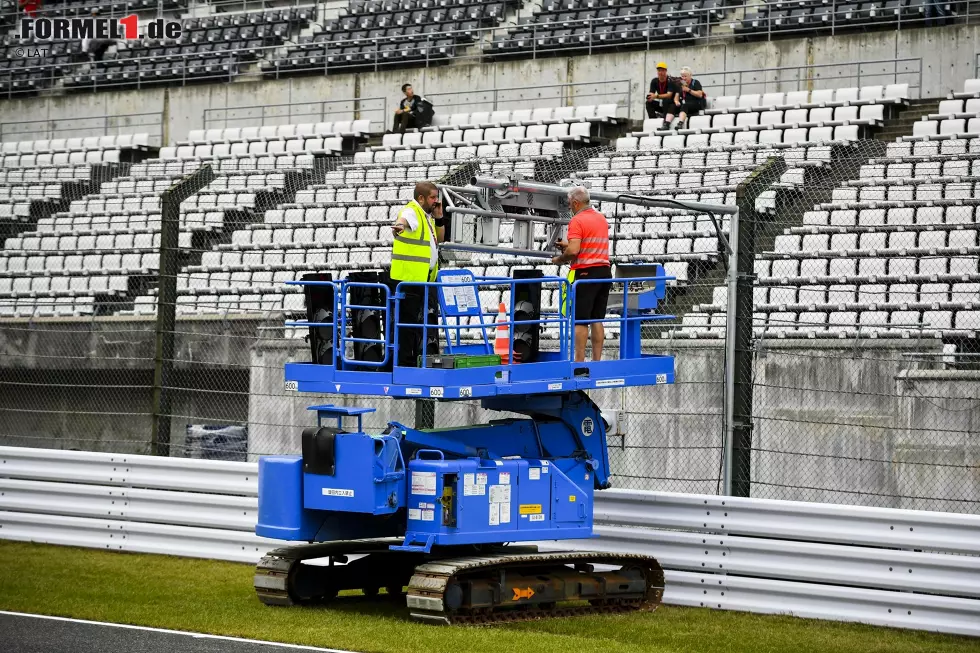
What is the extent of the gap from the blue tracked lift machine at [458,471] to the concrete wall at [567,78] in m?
15.1

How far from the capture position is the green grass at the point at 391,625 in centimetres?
896

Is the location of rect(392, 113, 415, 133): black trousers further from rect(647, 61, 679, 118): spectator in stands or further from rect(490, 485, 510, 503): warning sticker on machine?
rect(490, 485, 510, 503): warning sticker on machine

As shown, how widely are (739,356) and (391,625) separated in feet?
11.4

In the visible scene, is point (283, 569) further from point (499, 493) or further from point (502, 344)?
point (502, 344)

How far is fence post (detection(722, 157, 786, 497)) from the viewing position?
1082 centimetres

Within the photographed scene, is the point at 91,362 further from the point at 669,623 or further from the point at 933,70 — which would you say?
the point at 933,70

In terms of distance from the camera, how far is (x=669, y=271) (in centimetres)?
1661

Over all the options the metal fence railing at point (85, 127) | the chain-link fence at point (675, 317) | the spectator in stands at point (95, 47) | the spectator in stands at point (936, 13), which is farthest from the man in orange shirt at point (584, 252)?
the spectator in stands at point (95, 47)

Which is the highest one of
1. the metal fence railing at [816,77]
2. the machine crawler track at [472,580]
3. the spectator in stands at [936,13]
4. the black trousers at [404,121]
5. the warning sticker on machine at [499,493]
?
the spectator in stands at [936,13]

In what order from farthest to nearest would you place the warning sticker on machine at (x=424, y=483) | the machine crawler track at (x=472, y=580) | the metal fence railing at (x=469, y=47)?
1. the metal fence railing at (x=469, y=47)
2. the warning sticker on machine at (x=424, y=483)
3. the machine crawler track at (x=472, y=580)

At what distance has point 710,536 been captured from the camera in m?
10.6
